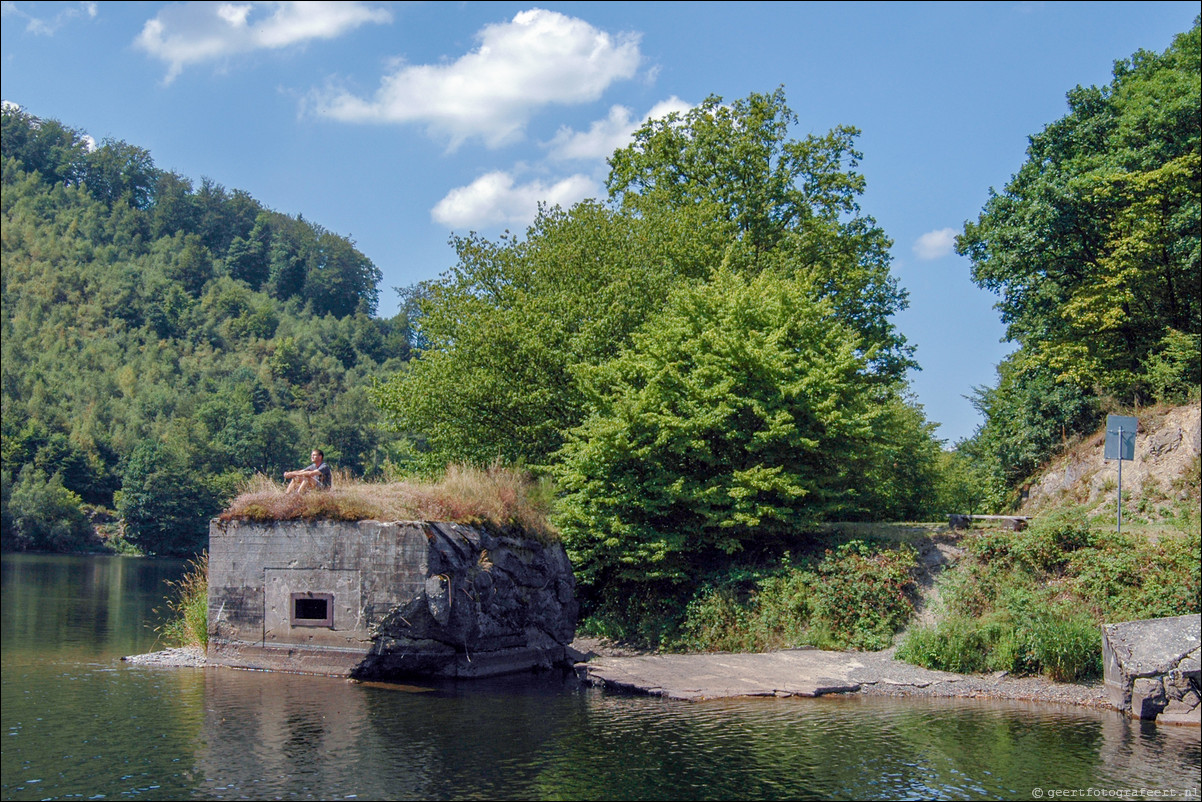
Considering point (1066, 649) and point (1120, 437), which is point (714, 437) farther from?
point (1066, 649)

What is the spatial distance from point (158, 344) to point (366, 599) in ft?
394

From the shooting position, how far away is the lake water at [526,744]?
1198cm

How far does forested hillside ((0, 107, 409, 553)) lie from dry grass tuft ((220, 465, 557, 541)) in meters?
40.8

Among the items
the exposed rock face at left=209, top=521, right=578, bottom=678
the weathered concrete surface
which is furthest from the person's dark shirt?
the weathered concrete surface

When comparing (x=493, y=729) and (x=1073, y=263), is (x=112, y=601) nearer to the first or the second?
(x=493, y=729)

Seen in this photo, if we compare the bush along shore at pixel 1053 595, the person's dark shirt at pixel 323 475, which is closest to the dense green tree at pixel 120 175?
the person's dark shirt at pixel 323 475

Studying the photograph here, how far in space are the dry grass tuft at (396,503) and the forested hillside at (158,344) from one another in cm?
4075

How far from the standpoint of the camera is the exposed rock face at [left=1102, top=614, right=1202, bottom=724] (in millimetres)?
16062

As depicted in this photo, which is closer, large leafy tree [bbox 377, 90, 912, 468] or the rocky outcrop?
the rocky outcrop

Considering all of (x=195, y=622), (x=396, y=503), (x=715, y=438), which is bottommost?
(x=195, y=622)

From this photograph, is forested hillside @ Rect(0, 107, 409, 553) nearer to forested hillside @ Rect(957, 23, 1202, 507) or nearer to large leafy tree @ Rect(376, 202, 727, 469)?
large leafy tree @ Rect(376, 202, 727, 469)

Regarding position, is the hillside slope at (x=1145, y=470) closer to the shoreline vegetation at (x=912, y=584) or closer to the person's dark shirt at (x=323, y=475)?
the shoreline vegetation at (x=912, y=584)

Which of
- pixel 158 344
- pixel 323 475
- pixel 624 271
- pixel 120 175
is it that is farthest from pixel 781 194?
pixel 120 175

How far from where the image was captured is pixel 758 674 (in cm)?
1925
